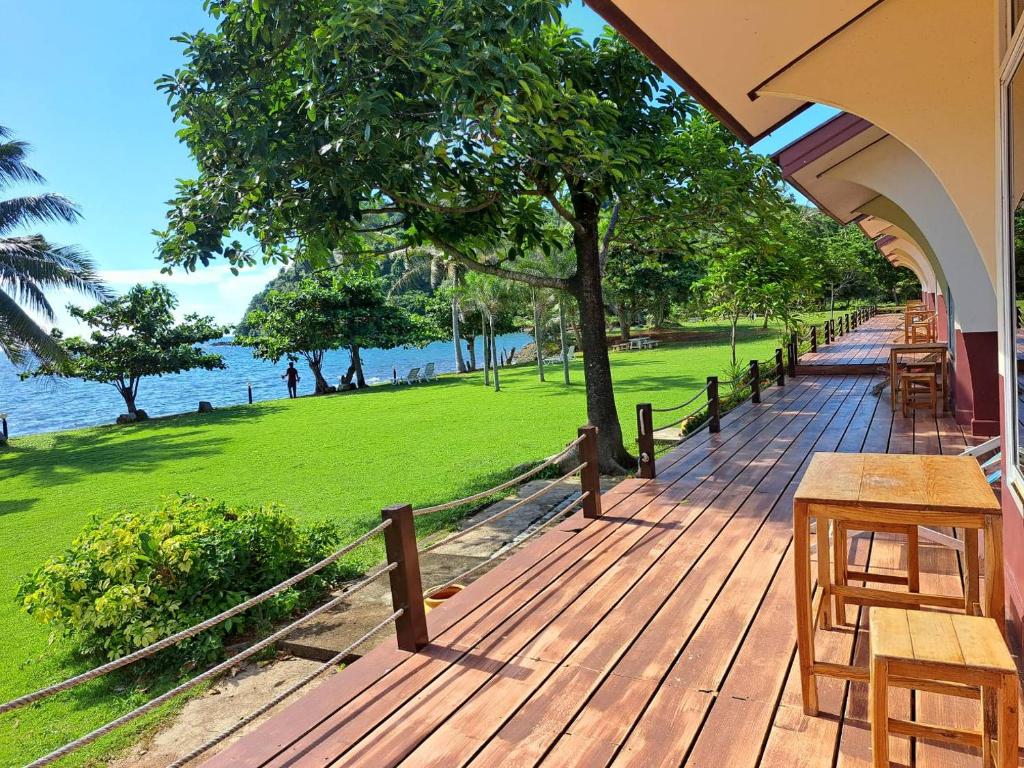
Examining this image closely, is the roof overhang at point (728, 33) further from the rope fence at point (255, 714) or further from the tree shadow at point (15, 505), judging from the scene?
the tree shadow at point (15, 505)

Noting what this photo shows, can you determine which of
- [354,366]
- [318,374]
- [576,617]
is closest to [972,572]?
[576,617]

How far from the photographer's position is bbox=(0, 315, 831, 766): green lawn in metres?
4.83

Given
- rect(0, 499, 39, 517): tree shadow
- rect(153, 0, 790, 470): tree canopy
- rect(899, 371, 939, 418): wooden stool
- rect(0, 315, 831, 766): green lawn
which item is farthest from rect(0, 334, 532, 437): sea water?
rect(899, 371, 939, 418): wooden stool

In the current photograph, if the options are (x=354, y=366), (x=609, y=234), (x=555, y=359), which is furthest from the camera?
(x=555, y=359)

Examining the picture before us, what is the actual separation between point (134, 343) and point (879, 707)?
24.7 metres

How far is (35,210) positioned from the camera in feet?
63.1

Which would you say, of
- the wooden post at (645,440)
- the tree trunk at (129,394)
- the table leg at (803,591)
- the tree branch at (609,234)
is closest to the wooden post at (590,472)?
the wooden post at (645,440)

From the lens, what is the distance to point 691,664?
313cm

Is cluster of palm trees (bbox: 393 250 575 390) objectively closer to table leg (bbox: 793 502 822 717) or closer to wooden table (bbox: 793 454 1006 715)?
wooden table (bbox: 793 454 1006 715)

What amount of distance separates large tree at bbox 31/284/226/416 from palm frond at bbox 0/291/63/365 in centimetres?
220

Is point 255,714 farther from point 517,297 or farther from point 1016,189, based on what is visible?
point 517,297

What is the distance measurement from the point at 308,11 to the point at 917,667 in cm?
669

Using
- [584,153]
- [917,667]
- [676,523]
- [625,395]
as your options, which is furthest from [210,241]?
[625,395]

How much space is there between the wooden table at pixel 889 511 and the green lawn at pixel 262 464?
144 inches
